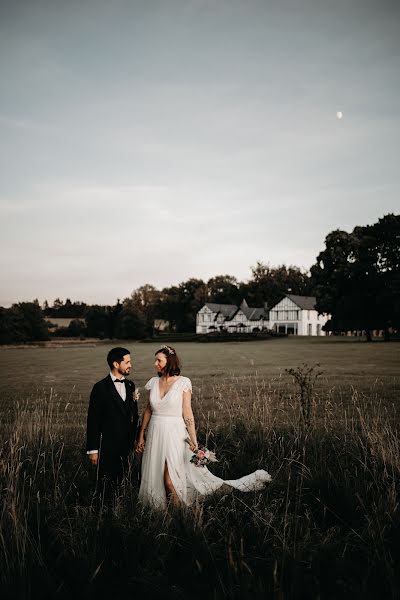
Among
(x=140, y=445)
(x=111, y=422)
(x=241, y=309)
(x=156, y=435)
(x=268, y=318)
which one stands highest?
(x=241, y=309)

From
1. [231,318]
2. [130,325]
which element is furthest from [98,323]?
[231,318]

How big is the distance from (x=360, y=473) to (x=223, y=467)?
182 cm

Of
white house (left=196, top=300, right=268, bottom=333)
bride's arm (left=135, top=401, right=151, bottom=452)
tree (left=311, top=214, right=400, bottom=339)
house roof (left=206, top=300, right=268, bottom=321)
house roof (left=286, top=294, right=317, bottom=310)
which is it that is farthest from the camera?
house roof (left=206, top=300, right=268, bottom=321)

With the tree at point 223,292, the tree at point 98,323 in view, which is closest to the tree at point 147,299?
the tree at point 223,292

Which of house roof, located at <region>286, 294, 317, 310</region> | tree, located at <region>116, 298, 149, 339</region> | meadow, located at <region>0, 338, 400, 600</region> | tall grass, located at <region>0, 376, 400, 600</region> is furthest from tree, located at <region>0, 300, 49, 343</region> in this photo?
tall grass, located at <region>0, 376, 400, 600</region>

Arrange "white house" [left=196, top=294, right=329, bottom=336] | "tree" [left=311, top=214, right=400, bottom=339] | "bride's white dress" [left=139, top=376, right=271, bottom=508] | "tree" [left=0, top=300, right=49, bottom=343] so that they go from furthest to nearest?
"white house" [left=196, top=294, right=329, bottom=336] → "tree" [left=0, top=300, right=49, bottom=343] → "tree" [left=311, top=214, right=400, bottom=339] → "bride's white dress" [left=139, top=376, right=271, bottom=508]

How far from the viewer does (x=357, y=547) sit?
15.4 feet

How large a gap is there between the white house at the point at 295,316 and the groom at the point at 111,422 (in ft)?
320

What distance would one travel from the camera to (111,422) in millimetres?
5863

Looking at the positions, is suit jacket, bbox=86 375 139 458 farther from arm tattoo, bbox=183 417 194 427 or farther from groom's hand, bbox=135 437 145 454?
arm tattoo, bbox=183 417 194 427

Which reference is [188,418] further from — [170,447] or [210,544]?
[210,544]

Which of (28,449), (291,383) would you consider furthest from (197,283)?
(28,449)

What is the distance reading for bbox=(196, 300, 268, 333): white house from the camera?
111938 mm

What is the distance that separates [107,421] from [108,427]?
0.23ft
